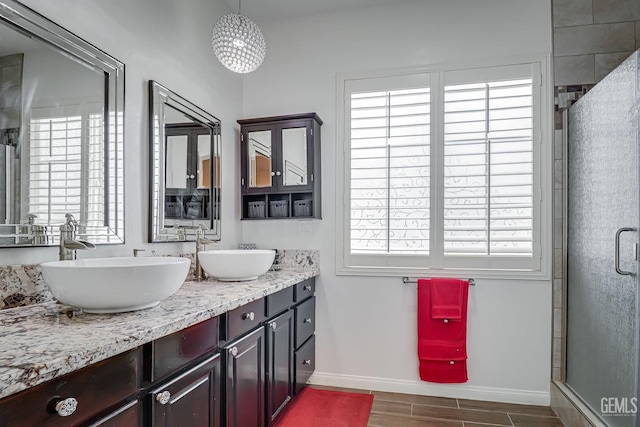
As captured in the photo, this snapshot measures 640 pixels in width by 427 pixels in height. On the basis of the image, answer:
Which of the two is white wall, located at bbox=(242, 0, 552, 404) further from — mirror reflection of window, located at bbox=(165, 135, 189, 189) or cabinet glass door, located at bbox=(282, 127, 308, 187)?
mirror reflection of window, located at bbox=(165, 135, 189, 189)

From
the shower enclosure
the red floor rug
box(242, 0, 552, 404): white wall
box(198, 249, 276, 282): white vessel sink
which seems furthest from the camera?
box(242, 0, 552, 404): white wall

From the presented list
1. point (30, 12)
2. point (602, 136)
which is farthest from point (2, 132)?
point (602, 136)

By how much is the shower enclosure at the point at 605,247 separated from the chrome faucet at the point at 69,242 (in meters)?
2.27

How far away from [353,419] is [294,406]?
0.39 meters

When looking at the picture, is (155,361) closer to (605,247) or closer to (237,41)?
(237,41)

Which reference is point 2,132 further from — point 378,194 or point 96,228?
point 378,194

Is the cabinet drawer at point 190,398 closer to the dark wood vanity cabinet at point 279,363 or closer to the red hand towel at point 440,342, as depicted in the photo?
the dark wood vanity cabinet at point 279,363

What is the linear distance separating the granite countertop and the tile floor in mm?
1378

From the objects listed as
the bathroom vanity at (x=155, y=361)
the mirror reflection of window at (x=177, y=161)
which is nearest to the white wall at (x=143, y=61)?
the mirror reflection of window at (x=177, y=161)

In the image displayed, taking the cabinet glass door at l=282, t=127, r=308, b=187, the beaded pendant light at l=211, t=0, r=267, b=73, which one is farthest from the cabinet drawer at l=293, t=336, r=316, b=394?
the beaded pendant light at l=211, t=0, r=267, b=73

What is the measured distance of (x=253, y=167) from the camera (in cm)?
294

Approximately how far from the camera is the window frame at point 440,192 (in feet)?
8.41

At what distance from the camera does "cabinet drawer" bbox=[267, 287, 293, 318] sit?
2.06 metres

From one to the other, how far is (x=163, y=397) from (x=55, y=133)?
109 centimetres
